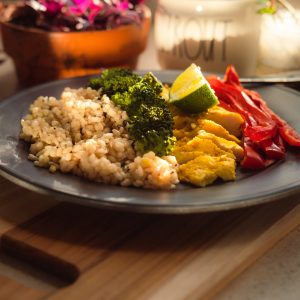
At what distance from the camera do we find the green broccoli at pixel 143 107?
4.18ft

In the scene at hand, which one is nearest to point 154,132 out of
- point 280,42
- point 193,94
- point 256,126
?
point 193,94

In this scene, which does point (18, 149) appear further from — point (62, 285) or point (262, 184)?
point (262, 184)

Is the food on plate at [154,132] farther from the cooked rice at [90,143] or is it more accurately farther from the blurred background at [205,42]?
the blurred background at [205,42]

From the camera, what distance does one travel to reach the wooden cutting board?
1.04 metres

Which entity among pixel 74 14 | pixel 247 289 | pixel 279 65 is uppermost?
pixel 74 14

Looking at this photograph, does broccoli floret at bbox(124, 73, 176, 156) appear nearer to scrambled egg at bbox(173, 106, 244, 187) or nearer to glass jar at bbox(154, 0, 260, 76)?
scrambled egg at bbox(173, 106, 244, 187)

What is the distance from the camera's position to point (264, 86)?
1.69m

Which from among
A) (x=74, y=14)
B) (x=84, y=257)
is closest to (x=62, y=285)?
(x=84, y=257)

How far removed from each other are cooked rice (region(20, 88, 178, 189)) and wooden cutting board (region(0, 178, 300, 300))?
94 mm

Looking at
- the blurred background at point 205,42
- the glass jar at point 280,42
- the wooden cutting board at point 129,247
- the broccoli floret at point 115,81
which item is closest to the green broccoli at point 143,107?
the broccoli floret at point 115,81

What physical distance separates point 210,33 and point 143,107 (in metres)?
0.70

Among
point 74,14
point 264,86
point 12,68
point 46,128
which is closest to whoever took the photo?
point 46,128

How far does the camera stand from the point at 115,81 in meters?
1.50

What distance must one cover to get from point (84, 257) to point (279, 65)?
3.87 feet
